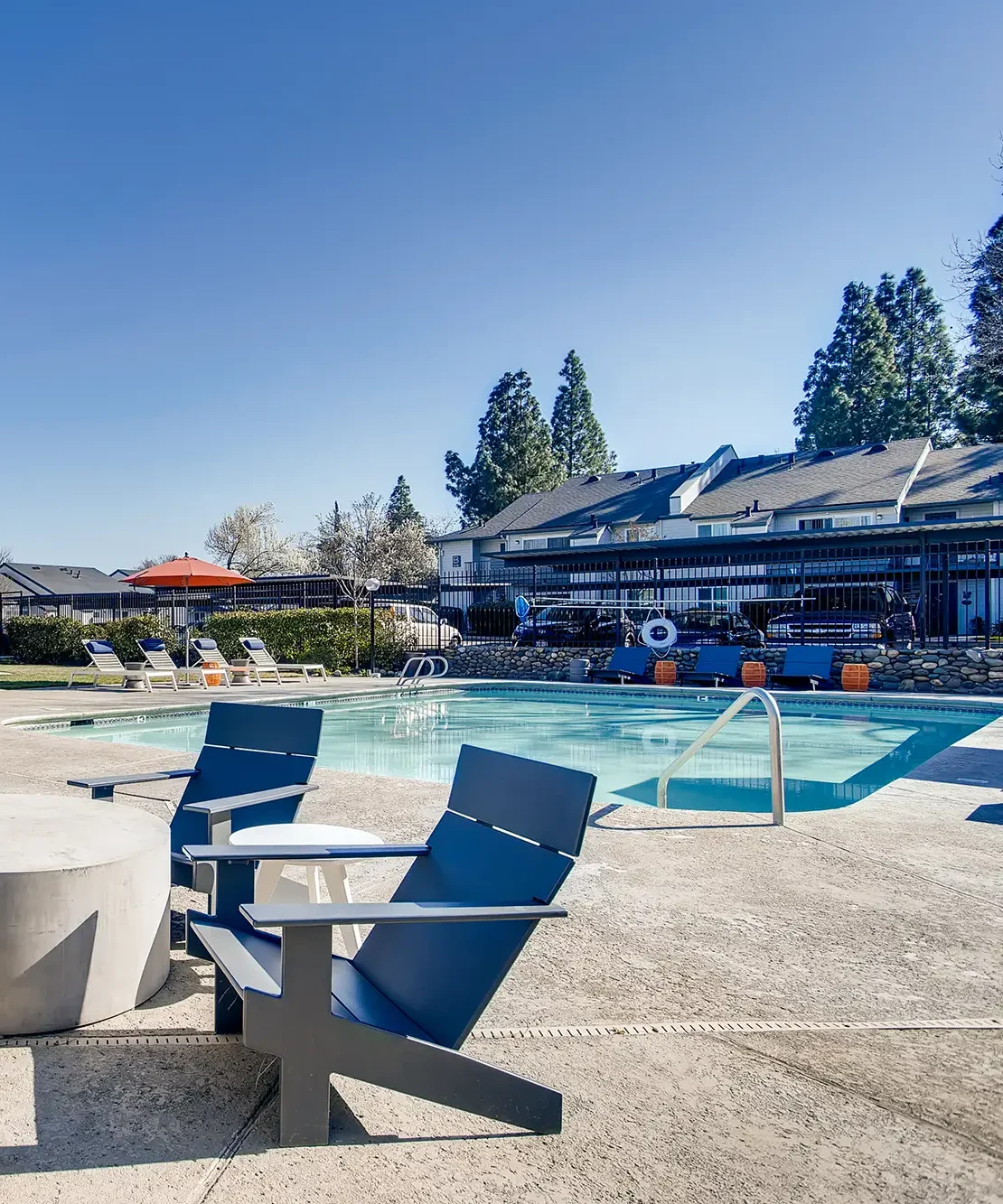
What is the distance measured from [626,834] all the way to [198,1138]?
2.91 meters

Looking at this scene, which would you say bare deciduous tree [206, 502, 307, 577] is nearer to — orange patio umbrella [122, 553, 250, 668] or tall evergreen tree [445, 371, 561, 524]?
tall evergreen tree [445, 371, 561, 524]

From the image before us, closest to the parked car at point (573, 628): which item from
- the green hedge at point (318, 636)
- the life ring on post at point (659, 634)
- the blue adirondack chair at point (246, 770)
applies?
the life ring on post at point (659, 634)

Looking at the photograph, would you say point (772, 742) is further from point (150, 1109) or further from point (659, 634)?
point (659, 634)

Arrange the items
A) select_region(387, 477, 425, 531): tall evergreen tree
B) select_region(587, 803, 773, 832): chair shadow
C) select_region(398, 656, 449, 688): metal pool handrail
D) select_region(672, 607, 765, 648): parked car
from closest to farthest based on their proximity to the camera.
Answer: select_region(587, 803, 773, 832): chair shadow < select_region(398, 656, 449, 688): metal pool handrail < select_region(672, 607, 765, 648): parked car < select_region(387, 477, 425, 531): tall evergreen tree

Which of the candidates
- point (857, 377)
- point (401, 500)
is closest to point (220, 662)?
point (857, 377)

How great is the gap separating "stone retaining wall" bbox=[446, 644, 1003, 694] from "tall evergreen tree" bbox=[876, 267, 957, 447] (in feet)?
104

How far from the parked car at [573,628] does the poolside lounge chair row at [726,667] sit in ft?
5.99

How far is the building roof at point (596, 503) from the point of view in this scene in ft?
118

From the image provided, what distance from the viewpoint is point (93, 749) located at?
6910 millimetres

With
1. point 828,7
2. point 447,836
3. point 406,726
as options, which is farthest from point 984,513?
point 447,836

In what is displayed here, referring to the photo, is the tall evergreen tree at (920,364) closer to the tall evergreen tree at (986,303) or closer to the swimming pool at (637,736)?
the tall evergreen tree at (986,303)

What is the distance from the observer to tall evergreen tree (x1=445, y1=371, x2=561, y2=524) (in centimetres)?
4969

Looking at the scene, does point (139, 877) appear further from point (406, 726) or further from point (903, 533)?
point (903, 533)

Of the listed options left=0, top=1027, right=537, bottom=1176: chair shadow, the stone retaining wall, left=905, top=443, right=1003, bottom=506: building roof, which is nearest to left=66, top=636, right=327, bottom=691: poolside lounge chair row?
the stone retaining wall
